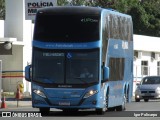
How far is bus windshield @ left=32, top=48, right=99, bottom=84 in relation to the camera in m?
23.8

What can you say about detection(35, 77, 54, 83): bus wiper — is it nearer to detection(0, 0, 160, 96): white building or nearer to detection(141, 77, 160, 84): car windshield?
detection(141, 77, 160, 84): car windshield

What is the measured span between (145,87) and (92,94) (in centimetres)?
1781

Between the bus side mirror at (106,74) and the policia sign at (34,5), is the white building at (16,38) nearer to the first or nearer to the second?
the policia sign at (34,5)

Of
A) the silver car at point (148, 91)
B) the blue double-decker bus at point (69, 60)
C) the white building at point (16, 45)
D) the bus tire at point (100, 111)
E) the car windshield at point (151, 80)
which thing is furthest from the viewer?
the white building at point (16, 45)

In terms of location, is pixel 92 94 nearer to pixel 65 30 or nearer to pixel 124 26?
pixel 65 30

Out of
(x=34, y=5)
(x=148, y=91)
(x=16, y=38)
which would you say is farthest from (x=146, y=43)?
(x=148, y=91)

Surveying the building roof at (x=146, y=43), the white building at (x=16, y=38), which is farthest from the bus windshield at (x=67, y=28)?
the building roof at (x=146, y=43)

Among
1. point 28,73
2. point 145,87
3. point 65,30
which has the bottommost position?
point 145,87

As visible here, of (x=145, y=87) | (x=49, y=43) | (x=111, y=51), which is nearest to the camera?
(x=49, y=43)

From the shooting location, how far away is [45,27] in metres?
24.2

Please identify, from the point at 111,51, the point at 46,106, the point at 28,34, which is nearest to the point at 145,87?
the point at 28,34

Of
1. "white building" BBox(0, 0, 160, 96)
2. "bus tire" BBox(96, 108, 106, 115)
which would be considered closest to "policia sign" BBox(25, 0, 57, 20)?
"white building" BBox(0, 0, 160, 96)

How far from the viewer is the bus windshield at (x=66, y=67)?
23.8m

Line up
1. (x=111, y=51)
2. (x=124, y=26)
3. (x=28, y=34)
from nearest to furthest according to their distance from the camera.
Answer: (x=111, y=51), (x=124, y=26), (x=28, y=34)
